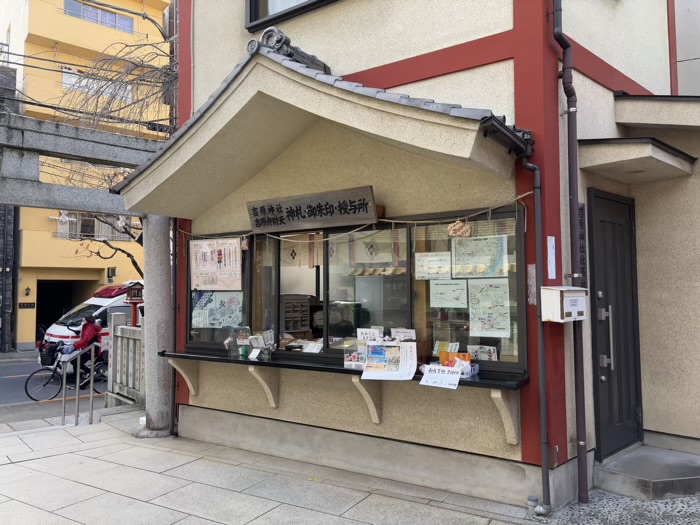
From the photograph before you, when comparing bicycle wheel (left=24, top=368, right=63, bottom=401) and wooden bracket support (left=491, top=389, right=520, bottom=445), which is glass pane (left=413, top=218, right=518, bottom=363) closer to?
wooden bracket support (left=491, top=389, right=520, bottom=445)

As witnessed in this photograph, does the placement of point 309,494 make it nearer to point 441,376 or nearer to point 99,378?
point 441,376

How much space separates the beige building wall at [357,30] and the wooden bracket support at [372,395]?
3.34 m

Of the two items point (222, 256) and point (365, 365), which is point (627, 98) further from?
point (222, 256)

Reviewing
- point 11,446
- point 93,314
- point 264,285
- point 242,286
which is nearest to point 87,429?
point 11,446

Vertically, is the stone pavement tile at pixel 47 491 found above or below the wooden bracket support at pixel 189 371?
below

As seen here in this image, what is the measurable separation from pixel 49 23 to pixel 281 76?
73.9ft

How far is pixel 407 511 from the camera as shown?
4.86 meters

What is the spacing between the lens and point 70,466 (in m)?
6.52

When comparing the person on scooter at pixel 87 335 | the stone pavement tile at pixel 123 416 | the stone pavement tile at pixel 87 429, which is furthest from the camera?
the person on scooter at pixel 87 335

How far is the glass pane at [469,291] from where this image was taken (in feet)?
16.3

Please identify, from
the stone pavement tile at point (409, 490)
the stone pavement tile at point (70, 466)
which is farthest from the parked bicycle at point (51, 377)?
the stone pavement tile at point (409, 490)

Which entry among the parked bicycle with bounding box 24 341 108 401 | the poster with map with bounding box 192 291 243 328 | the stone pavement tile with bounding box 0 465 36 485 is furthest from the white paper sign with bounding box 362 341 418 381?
the parked bicycle with bounding box 24 341 108 401

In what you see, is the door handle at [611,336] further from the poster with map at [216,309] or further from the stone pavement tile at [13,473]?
the stone pavement tile at [13,473]

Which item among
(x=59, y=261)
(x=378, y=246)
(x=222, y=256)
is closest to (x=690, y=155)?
(x=378, y=246)
